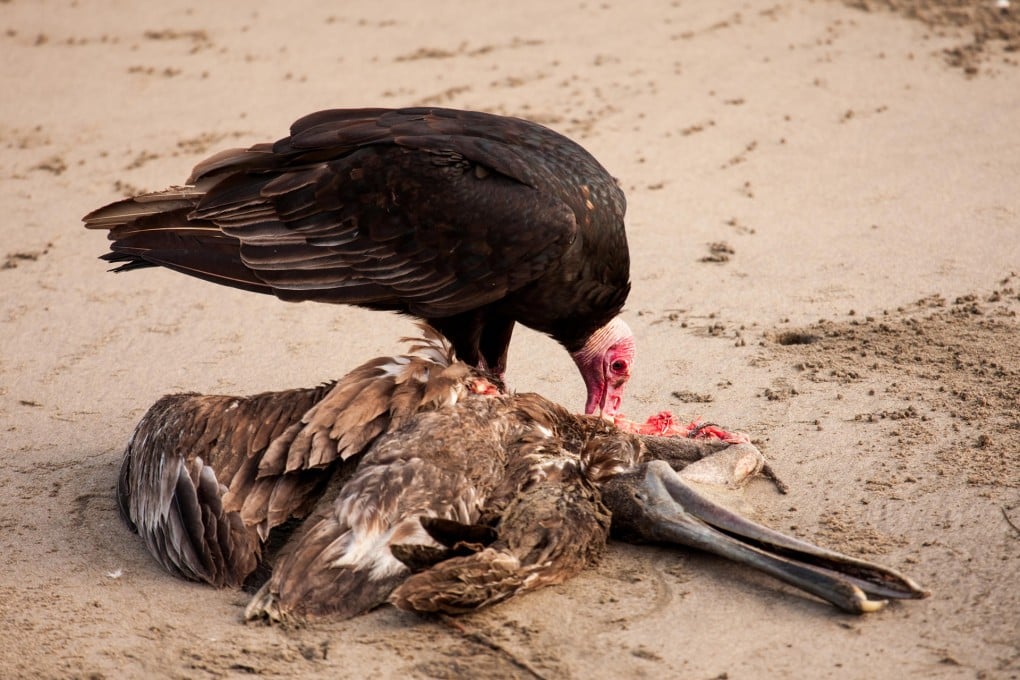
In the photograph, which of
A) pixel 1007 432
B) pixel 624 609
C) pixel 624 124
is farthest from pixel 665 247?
→ pixel 624 609

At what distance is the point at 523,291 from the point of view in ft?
14.1

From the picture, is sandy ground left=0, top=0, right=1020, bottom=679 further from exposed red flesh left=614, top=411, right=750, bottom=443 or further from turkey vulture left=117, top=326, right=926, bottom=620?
exposed red flesh left=614, top=411, right=750, bottom=443

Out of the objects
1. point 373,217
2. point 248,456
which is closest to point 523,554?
point 248,456

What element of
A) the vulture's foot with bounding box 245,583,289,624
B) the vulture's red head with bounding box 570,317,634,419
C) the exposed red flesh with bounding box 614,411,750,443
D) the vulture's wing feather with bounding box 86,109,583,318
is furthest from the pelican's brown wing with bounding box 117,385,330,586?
the vulture's red head with bounding box 570,317,634,419

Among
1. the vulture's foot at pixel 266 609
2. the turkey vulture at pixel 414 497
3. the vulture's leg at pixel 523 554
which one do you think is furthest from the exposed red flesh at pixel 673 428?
the vulture's foot at pixel 266 609

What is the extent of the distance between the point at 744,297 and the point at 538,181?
1351 mm

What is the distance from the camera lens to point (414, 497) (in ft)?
10.6

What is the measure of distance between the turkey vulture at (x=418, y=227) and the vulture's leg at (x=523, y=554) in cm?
101

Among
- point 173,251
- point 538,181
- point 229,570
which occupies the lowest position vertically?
point 229,570

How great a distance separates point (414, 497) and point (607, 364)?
4.73ft

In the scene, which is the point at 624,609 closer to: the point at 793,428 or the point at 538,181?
the point at 793,428

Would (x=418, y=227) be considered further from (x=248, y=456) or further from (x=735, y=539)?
(x=735, y=539)

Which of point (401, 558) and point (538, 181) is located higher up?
point (538, 181)

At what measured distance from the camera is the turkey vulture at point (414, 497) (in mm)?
3088
